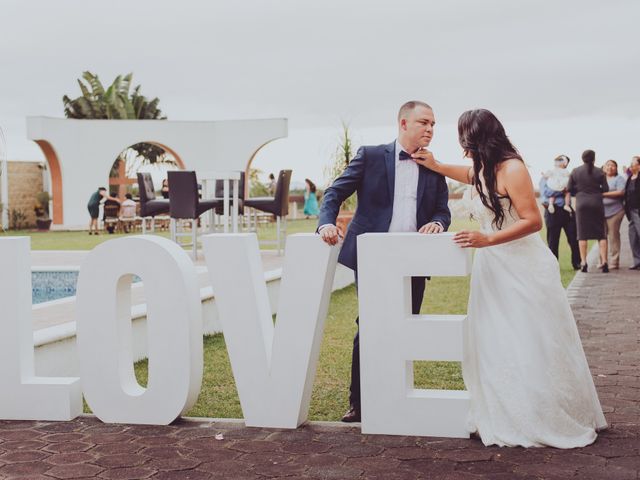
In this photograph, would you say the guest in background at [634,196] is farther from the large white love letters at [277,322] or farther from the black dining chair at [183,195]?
the large white love letters at [277,322]

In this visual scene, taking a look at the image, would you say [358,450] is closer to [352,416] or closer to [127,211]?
[352,416]

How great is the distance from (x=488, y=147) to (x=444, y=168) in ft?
1.18

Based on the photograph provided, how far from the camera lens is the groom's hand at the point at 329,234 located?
420cm

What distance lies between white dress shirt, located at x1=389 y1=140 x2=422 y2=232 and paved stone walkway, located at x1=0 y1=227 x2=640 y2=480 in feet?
3.59

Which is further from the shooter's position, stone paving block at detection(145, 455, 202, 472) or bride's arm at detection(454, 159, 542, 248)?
bride's arm at detection(454, 159, 542, 248)

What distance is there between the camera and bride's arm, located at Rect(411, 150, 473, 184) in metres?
4.26

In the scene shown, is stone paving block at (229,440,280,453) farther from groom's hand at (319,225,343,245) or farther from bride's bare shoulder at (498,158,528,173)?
bride's bare shoulder at (498,158,528,173)

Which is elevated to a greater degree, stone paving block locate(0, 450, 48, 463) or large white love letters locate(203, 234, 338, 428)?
large white love letters locate(203, 234, 338, 428)

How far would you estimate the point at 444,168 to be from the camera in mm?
4328

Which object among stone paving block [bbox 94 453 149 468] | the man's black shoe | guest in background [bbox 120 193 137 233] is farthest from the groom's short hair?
guest in background [bbox 120 193 137 233]

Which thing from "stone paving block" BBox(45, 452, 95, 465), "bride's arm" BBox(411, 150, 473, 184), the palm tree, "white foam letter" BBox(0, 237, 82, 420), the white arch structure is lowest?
"stone paving block" BBox(45, 452, 95, 465)

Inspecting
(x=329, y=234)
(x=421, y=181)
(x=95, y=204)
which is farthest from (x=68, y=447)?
(x=95, y=204)

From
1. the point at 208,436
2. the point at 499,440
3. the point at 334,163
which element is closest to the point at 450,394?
the point at 499,440

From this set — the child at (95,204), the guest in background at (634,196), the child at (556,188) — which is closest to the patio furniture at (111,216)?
the child at (95,204)
